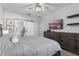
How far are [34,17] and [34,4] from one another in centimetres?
17

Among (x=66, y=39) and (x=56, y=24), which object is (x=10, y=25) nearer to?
(x=56, y=24)

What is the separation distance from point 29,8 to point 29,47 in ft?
1.66

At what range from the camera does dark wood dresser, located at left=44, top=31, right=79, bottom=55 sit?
129 centimetres

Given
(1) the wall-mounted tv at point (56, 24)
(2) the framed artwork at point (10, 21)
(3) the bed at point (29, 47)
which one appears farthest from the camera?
(1) the wall-mounted tv at point (56, 24)

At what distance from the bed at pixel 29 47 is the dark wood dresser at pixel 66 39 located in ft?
0.30

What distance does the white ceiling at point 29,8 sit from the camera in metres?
1.16

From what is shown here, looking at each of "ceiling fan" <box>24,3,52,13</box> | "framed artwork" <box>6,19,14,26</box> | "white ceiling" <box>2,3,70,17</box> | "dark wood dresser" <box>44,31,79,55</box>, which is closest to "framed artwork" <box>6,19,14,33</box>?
"framed artwork" <box>6,19,14,26</box>

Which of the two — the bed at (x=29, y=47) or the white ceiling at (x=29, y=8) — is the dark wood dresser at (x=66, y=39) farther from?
the white ceiling at (x=29, y=8)

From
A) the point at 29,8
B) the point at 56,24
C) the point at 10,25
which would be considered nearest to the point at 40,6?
the point at 29,8

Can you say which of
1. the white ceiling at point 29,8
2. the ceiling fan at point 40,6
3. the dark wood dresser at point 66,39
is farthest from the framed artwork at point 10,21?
the dark wood dresser at point 66,39

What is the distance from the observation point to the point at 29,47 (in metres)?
1.14

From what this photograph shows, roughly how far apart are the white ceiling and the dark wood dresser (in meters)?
0.30

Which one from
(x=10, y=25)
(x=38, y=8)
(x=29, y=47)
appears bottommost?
(x=29, y=47)

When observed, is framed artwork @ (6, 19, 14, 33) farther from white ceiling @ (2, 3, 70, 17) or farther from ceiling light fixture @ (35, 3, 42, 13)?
ceiling light fixture @ (35, 3, 42, 13)
